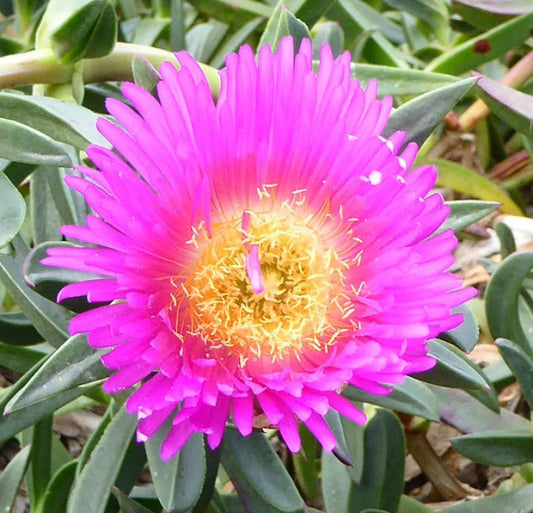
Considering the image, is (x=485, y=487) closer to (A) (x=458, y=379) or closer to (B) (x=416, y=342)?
(A) (x=458, y=379)

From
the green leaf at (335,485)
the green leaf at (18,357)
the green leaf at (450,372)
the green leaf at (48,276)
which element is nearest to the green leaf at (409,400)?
the green leaf at (450,372)

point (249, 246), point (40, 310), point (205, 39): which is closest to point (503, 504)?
point (249, 246)

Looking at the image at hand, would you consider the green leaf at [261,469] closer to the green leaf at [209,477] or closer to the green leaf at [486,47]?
the green leaf at [209,477]

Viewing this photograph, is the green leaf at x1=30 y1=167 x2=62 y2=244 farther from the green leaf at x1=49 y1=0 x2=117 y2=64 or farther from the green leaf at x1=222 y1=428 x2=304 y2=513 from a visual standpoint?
the green leaf at x1=222 y1=428 x2=304 y2=513

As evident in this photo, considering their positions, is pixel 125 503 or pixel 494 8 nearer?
pixel 125 503

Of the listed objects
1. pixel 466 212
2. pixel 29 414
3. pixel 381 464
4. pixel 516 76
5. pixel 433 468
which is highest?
pixel 516 76

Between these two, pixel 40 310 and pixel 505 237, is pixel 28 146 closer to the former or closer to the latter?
pixel 40 310

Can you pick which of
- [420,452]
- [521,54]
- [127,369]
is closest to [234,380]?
[127,369]
